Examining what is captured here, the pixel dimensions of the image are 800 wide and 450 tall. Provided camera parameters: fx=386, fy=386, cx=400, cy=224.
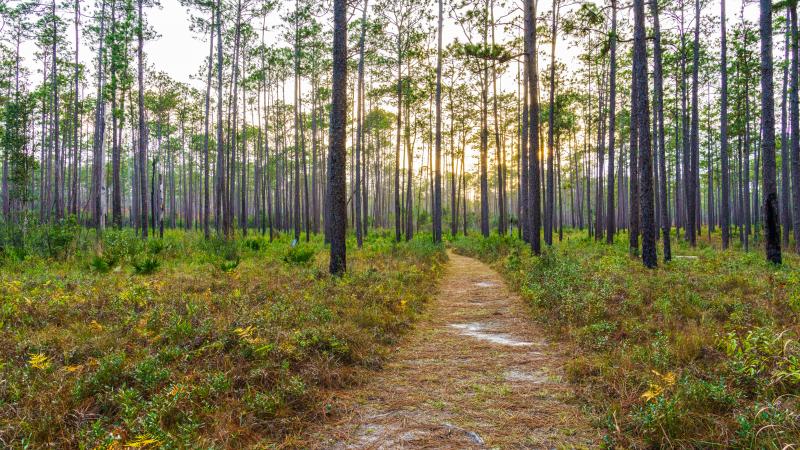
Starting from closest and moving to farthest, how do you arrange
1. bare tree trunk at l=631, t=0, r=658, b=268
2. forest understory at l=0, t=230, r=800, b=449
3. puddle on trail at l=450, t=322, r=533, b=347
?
forest understory at l=0, t=230, r=800, b=449 → puddle on trail at l=450, t=322, r=533, b=347 → bare tree trunk at l=631, t=0, r=658, b=268

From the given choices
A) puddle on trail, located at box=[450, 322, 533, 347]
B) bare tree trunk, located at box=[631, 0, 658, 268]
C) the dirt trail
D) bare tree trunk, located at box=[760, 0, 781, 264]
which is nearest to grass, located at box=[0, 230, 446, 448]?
the dirt trail

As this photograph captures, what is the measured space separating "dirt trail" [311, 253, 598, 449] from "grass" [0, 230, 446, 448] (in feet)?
1.33

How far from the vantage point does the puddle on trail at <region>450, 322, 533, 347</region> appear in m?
5.84

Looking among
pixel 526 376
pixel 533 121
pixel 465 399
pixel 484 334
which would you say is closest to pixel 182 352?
pixel 465 399

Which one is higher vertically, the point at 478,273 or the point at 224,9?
the point at 224,9

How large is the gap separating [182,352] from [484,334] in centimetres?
433

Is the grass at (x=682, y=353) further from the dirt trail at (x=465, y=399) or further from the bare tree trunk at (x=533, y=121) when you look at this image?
the bare tree trunk at (x=533, y=121)

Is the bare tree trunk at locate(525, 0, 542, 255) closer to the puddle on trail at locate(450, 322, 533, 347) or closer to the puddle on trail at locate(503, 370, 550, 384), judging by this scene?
the puddle on trail at locate(450, 322, 533, 347)

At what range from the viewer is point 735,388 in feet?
10.9

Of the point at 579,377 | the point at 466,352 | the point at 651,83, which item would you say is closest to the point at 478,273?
the point at 466,352

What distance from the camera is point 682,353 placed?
412cm

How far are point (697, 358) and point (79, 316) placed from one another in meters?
7.99

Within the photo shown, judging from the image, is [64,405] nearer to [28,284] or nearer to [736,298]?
[28,284]

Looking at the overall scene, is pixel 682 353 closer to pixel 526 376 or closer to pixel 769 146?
pixel 526 376
